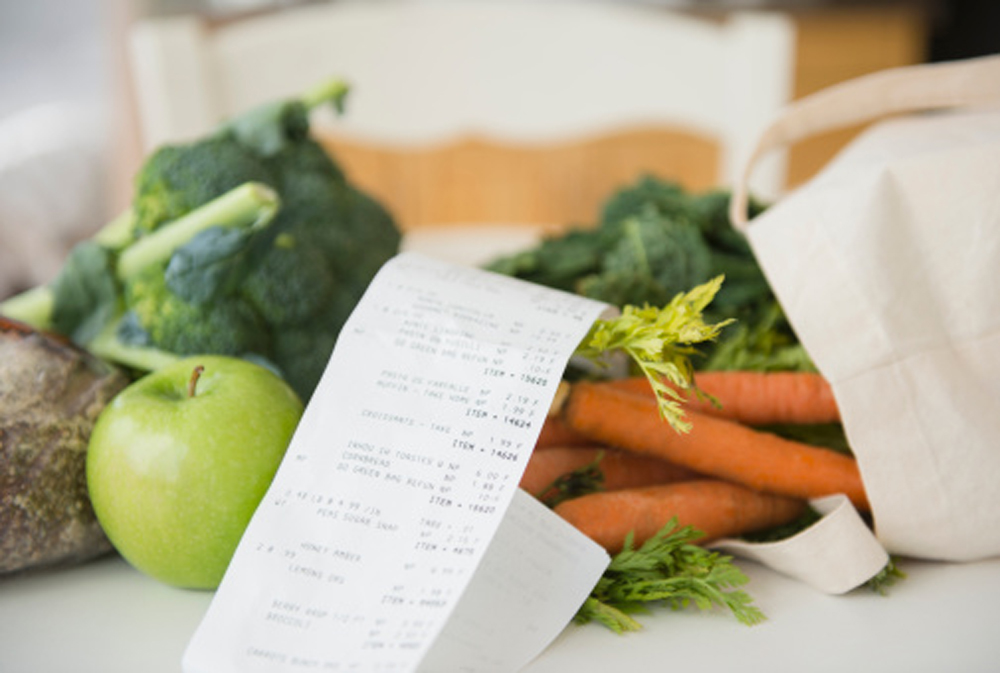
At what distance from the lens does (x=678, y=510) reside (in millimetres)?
616

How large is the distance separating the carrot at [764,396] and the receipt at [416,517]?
156 mm

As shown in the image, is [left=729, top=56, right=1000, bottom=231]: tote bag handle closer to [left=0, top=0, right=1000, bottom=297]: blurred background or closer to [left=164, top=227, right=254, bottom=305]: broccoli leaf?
[left=164, top=227, right=254, bottom=305]: broccoli leaf

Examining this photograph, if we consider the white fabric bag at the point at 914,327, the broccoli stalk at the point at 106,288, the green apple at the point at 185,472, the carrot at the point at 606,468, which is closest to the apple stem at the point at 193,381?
the green apple at the point at 185,472

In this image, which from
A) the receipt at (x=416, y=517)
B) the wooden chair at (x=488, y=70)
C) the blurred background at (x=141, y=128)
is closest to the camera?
the receipt at (x=416, y=517)

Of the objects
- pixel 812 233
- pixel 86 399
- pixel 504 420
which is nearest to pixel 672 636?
pixel 504 420

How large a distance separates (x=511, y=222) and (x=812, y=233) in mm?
2388

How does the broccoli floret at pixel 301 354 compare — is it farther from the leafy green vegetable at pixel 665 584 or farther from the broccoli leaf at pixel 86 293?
the leafy green vegetable at pixel 665 584

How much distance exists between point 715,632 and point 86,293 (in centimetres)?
54

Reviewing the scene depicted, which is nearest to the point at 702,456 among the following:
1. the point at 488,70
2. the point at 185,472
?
the point at 185,472

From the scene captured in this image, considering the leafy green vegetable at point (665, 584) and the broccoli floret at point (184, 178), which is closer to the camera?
the leafy green vegetable at point (665, 584)

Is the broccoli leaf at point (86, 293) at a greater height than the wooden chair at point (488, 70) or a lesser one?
lesser

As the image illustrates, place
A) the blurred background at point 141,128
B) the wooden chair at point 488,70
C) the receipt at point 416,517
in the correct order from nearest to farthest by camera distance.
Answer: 1. the receipt at point 416,517
2. the wooden chair at point 488,70
3. the blurred background at point 141,128

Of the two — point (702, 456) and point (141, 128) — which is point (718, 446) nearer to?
point (702, 456)

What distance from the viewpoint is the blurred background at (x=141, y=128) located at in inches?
106
